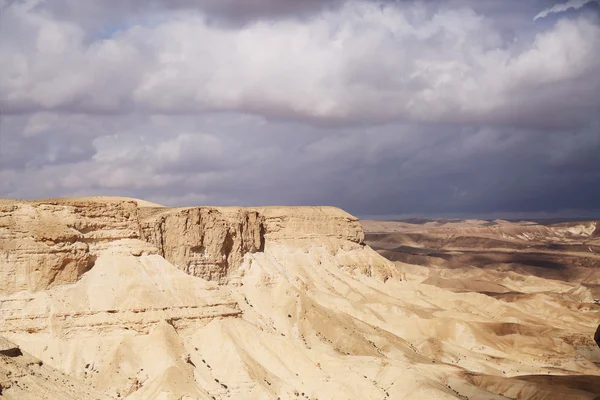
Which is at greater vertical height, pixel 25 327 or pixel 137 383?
pixel 25 327

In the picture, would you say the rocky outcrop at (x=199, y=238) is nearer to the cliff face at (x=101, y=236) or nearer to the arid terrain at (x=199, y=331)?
the cliff face at (x=101, y=236)

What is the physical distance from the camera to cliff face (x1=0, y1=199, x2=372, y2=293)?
55.7 metres

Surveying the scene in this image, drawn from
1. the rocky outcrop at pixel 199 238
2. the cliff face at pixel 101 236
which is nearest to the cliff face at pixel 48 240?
the cliff face at pixel 101 236

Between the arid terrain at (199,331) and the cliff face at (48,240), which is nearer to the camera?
the arid terrain at (199,331)

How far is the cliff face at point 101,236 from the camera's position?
5566 cm

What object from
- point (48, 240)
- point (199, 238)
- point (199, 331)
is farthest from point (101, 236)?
point (199, 238)

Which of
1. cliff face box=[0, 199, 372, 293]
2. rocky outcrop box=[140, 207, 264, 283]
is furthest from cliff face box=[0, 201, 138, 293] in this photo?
rocky outcrop box=[140, 207, 264, 283]

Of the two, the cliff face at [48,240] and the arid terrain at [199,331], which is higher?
the cliff face at [48,240]

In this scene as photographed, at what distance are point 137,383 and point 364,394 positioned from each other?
1705 centimetres

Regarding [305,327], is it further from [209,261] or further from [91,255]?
[91,255]

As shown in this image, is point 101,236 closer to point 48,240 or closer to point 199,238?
point 48,240

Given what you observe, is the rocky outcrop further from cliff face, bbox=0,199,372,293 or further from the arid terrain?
the arid terrain

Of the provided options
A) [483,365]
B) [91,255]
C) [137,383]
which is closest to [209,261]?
[91,255]

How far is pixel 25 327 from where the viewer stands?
53844mm
